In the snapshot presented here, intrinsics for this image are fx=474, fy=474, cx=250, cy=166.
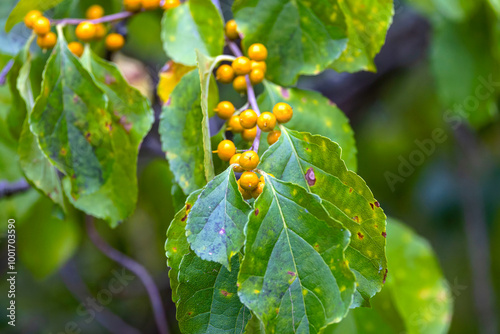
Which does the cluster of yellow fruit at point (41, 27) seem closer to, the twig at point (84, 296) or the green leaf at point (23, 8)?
the green leaf at point (23, 8)

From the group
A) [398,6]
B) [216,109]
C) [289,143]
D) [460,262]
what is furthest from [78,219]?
[460,262]

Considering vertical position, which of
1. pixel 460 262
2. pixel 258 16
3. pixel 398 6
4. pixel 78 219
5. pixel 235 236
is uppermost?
pixel 258 16

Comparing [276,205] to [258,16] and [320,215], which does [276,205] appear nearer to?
[320,215]

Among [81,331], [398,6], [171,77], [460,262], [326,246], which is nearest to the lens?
[326,246]

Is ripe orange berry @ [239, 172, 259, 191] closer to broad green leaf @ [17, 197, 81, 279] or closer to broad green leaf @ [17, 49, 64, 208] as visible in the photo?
broad green leaf @ [17, 49, 64, 208]

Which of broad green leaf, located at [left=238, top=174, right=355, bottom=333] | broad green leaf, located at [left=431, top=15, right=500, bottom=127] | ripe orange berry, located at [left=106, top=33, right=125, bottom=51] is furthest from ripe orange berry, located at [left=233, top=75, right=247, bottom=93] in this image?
broad green leaf, located at [left=431, top=15, right=500, bottom=127]

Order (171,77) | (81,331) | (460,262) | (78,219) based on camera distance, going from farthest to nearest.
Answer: (460,262), (81,331), (78,219), (171,77)
